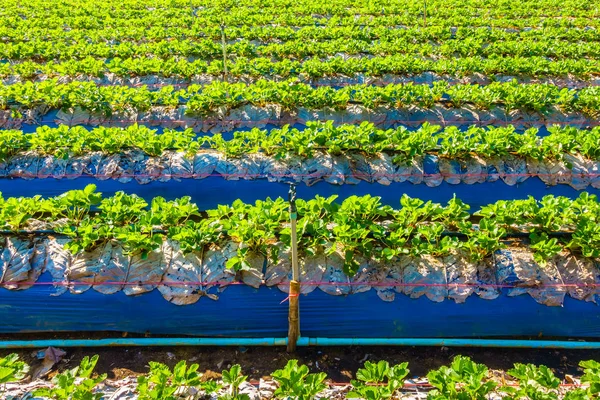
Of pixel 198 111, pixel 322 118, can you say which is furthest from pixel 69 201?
pixel 322 118

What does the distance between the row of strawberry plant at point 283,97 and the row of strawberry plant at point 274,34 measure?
489cm

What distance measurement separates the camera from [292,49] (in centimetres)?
1184

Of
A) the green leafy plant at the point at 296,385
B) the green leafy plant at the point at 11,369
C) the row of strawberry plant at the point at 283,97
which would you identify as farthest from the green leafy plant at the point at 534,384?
the row of strawberry plant at the point at 283,97

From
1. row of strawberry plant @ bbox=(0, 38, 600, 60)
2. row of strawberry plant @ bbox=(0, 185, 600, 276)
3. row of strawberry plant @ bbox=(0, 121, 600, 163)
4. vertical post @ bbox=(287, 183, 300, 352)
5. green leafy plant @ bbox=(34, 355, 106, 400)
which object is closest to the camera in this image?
green leafy plant @ bbox=(34, 355, 106, 400)

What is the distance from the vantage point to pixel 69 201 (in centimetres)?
543

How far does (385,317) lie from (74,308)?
354cm

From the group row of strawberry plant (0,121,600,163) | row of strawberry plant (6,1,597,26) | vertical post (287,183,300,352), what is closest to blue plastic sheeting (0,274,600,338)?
vertical post (287,183,300,352)

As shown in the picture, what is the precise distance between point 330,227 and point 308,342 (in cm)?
151

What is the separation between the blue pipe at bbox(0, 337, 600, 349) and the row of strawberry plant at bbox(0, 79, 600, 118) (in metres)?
5.10

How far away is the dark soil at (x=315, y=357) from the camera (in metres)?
4.61

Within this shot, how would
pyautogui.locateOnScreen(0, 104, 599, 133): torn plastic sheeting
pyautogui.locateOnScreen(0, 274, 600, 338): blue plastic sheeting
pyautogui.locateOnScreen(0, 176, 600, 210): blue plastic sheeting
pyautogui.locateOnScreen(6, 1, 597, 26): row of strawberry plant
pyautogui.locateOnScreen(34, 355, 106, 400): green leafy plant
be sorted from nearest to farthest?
pyautogui.locateOnScreen(34, 355, 106, 400): green leafy plant, pyautogui.locateOnScreen(0, 274, 600, 338): blue plastic sheeting, pyautogui.locateOnScreen(0, 176, 600, 210): blue plastic sheeting, pyautogui.locateOnScreen(0, 104, 599, 133): torn plastic sheeting, pyautogui.locateOnScreen(6, 1, 597, 26): row of strawberry plant

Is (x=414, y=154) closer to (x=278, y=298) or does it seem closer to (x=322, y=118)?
(x=322, y=118)

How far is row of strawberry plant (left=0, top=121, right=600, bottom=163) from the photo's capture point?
272 inches

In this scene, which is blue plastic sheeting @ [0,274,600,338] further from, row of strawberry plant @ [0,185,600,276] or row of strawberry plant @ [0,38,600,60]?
row of strawberry plant @ [0,38,600,60]
